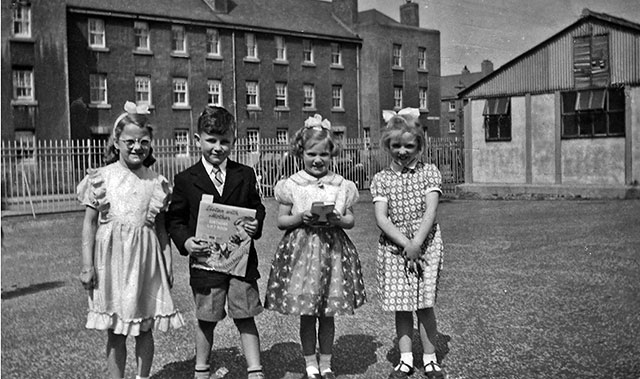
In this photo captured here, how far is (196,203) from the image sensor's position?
3740 mm

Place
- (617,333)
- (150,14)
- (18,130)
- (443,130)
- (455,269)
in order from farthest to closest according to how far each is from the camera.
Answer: (443,130) < (150,14) < (18,130) < (455,269) < (617,333)

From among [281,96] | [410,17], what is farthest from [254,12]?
[410,17]

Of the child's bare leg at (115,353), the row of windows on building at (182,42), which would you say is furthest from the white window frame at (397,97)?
the child's bare leg at (115,353)

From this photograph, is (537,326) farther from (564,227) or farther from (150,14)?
(150,14)

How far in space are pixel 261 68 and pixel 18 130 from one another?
38.8 feet

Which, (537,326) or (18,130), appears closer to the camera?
(537,326)

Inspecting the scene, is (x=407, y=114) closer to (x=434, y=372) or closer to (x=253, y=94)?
(x=434, y=372)

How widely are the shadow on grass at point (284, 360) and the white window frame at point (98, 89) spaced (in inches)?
976

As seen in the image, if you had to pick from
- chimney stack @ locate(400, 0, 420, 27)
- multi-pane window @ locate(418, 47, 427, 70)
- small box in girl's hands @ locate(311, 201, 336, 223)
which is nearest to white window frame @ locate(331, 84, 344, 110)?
multi-pane window @ locate(418, 47, 427, 70)

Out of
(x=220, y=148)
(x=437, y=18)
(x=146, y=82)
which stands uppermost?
(x=146, y=82)

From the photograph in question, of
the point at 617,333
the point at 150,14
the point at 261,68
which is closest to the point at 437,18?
the point at 617,333

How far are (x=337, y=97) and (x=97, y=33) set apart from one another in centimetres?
1319

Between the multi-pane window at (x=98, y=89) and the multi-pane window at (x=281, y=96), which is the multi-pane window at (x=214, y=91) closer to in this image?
the multi-pane window at (x=281, y=96)

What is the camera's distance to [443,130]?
42.5 metres
